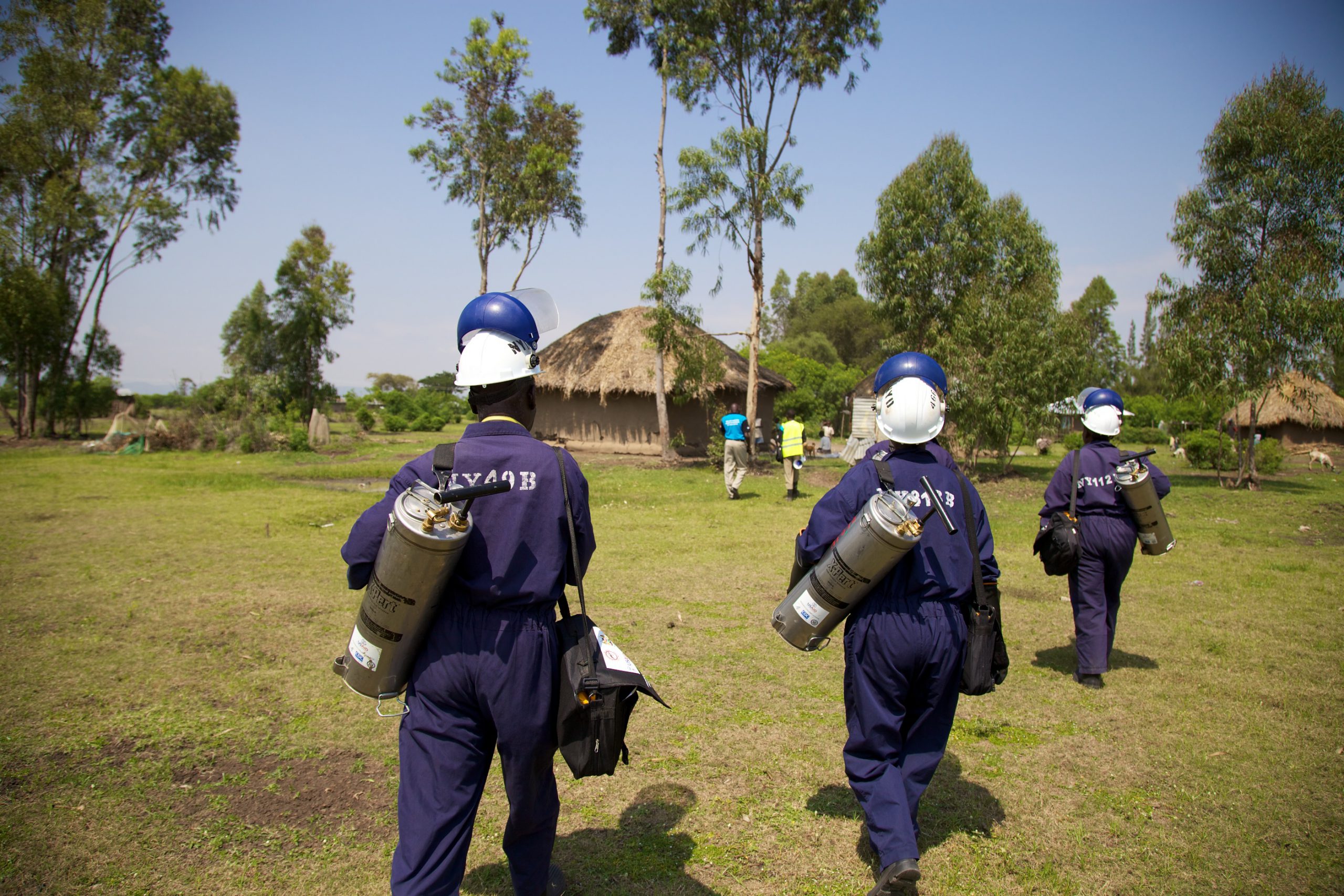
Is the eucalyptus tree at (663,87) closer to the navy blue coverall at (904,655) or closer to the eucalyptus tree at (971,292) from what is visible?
the eucalyptus tree at (971,292)

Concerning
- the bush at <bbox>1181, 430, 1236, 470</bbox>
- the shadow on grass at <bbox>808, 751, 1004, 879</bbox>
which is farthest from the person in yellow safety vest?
the bush at <bbox>1181, 430, 1236, 470</bbox>

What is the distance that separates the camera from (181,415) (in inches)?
990

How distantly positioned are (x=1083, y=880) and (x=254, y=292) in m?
47.1

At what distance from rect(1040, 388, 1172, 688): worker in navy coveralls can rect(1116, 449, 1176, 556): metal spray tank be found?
0.16 ft

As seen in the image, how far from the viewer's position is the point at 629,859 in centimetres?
323

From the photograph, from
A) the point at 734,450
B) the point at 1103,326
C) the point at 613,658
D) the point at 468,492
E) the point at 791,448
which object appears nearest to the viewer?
the point at 468,492

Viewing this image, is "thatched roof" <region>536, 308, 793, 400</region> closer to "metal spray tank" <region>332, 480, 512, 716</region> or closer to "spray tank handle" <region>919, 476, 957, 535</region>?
"spray tank handle" <region>919, 476, 957, 535</region>

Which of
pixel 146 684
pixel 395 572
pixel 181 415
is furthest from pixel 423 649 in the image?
pixel 181 415

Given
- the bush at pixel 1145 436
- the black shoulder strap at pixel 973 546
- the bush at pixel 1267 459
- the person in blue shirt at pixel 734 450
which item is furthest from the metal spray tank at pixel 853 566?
the bush at pixel 1145 436

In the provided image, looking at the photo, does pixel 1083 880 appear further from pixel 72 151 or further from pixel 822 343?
pixel 822 343

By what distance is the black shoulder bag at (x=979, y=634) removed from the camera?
9.93ft

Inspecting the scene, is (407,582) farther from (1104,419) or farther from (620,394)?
(620,394)

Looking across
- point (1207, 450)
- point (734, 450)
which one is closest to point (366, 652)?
point (734, 450)

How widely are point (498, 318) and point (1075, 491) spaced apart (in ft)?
15.0
